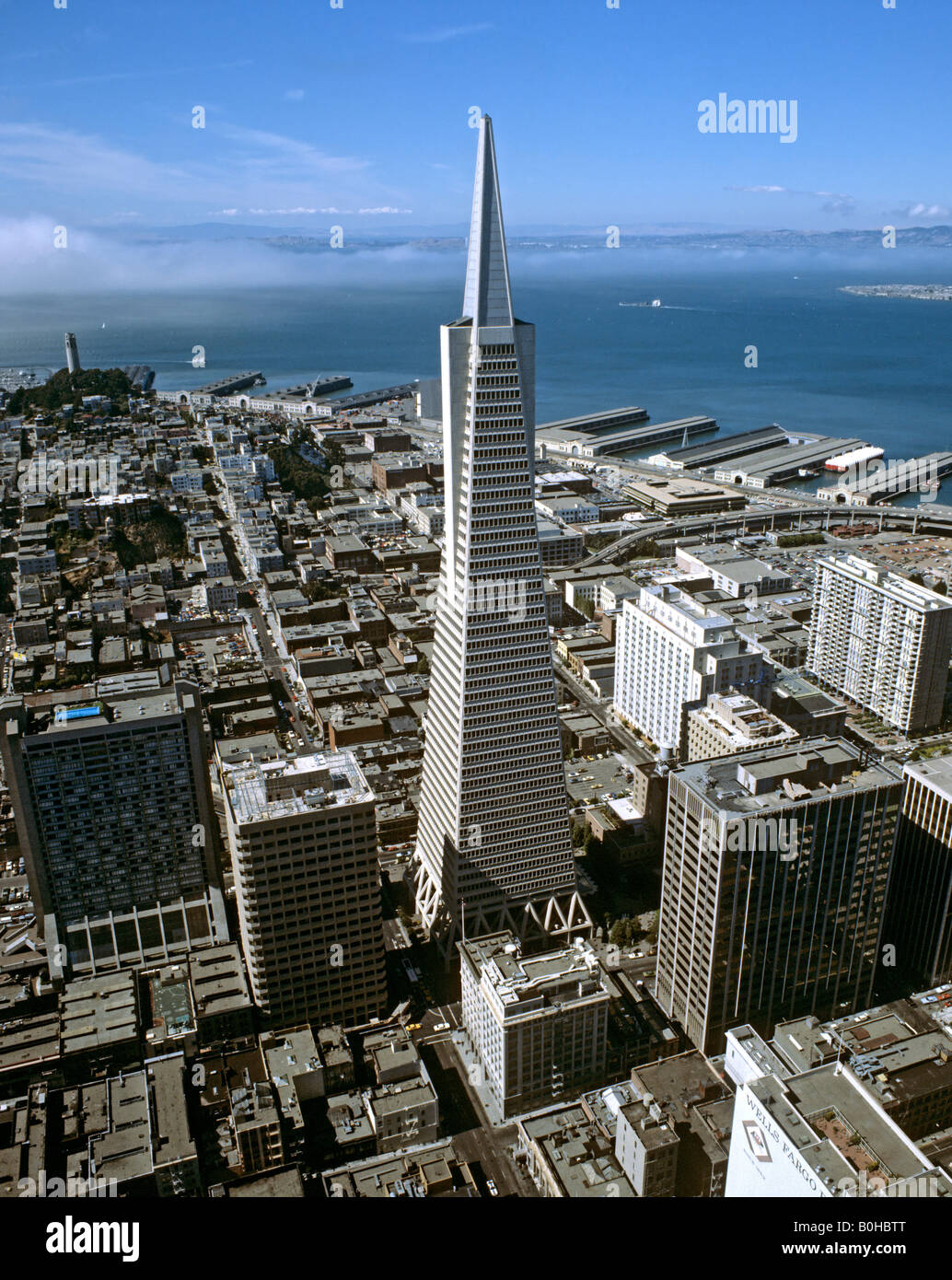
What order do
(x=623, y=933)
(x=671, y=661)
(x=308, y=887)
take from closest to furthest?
(x=308, y=887), (x=623, y=933), (x=671, y=661)

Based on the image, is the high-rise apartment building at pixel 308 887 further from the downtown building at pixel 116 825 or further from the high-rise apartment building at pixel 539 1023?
the high-rise apartment building at pixel 539 1023

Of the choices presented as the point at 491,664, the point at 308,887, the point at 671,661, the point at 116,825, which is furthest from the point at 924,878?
the point at 116,825

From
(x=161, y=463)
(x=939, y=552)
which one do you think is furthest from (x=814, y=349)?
(x=161, y=463)

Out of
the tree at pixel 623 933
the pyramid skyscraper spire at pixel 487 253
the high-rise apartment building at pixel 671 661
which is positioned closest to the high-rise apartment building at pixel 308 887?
the tree at pixel 623 933

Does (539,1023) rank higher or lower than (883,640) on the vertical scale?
lower

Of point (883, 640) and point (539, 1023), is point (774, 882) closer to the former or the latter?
point (539, 1023)

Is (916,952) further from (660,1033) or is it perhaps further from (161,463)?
(161,463)
